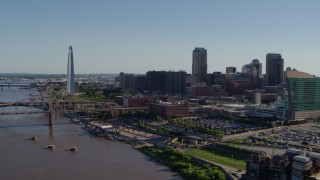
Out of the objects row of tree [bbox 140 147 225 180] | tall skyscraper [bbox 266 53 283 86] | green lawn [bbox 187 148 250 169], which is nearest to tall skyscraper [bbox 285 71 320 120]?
green lawn [bbox 187 148 250 169]

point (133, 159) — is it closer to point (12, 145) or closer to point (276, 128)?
point (12, 145)

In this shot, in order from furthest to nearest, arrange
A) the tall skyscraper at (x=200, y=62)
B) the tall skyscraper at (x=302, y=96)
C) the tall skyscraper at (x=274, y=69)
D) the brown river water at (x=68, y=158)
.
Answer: the tall skyscraper at (x=200, y=62) < the tall skyscraper at (x=274, y=69) < the tall skyscraper at (x=302, y=96) < the brown river water at (x=68, y=158)

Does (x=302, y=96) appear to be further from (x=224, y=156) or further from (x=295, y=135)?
(x=224, y=156)

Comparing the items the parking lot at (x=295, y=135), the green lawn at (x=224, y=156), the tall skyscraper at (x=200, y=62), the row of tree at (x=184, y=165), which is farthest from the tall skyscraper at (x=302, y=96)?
the tall skyscraper at (x=200, y=62)

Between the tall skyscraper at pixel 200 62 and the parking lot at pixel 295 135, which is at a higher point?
the tall skyscraper at pixel 200 62

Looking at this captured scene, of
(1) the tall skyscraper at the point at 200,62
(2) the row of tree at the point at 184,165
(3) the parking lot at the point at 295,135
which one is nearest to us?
(2) the row of tree at the point at 184,165

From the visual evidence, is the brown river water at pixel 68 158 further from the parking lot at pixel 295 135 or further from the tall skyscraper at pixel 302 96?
the tall skyscraper at pixel 302 96
